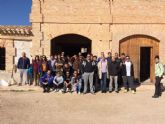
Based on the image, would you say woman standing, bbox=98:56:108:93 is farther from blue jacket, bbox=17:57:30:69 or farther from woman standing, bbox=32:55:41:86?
blue jacket, bbox=17:57:30:69

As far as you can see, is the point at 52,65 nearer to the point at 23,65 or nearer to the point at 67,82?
the point at 67,82

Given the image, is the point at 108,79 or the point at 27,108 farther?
the point at 108,79

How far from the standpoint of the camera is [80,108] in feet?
49.5

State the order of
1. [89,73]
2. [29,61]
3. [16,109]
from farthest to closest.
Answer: [29,61] → [89,73] → [16,109]

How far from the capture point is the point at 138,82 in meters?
20.8

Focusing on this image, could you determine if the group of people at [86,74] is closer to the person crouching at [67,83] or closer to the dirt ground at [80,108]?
the person crouching at [67,83]

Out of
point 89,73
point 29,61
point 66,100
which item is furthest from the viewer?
point 29,61

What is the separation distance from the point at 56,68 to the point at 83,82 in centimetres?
136

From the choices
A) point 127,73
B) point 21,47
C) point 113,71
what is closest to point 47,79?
point 113,71

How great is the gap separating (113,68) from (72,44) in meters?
7.94

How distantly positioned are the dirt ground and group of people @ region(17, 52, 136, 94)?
20.3 inches

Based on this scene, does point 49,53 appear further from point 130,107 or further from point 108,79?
point 130,107

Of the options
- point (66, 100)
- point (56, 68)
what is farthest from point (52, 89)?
point (66, 100)

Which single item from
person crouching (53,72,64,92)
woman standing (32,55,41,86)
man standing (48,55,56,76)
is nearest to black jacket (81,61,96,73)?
person crouching (53,72,64,92)
